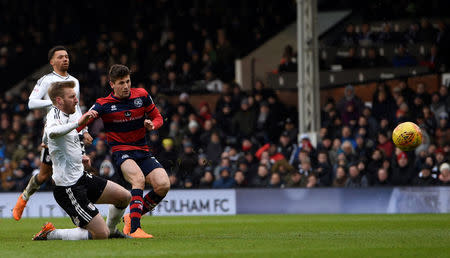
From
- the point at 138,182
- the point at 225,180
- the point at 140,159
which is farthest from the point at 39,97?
the point at 225,180

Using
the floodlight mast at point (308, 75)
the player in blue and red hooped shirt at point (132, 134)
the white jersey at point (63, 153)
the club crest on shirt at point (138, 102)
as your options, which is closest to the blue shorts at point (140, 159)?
the player in blue and red hooped shirt at point (132, 134)

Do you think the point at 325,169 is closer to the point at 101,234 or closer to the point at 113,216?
the point at 113,216

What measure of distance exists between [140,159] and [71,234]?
1384mm

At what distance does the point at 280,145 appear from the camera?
20.4 m

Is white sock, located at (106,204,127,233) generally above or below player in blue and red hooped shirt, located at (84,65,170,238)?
below

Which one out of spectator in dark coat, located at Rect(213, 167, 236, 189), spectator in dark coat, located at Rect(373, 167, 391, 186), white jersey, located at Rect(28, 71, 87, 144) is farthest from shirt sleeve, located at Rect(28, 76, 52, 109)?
spectator in dark coat, located at Rect(373, 167, 391, 186)

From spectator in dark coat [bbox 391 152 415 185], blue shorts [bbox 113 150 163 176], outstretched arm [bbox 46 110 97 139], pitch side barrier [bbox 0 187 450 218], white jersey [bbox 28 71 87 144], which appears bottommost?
pitch side barrier [bbox 0 187 450 218]

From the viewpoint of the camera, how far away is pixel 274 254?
8.23 m

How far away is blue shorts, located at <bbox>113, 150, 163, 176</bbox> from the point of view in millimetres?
10805

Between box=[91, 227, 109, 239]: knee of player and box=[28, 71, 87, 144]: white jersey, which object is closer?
box=[91, 227, 109, 239]: knee of player

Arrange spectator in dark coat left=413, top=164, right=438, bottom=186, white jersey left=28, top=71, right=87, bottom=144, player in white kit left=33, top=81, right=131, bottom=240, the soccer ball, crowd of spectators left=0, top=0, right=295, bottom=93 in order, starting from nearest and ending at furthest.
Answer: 1. player in white kit left=33, top=81, right=131, bottom=240
2. white jersey left=28, top=71, right=87, bottom=144
3. the soccer ball
4. spectator in dark coat left=413, top=164, right=438, bottom=186
5. crowd of spectators left=0, top=0, right=295, bottom=93

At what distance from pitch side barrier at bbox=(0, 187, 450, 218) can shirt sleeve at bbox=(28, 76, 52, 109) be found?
7.91m

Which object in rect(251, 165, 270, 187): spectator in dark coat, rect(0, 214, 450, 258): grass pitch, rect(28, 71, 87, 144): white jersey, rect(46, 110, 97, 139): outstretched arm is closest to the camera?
rect(0, 214, 450, 258): grass pitch

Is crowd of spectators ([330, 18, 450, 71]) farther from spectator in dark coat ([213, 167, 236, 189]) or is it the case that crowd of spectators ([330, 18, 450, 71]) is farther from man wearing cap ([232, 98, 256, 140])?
spectator in dark coat ([213, 167, 236, 189])
